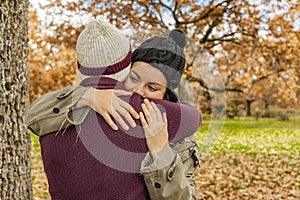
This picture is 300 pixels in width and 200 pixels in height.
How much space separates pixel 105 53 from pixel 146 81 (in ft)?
0.48

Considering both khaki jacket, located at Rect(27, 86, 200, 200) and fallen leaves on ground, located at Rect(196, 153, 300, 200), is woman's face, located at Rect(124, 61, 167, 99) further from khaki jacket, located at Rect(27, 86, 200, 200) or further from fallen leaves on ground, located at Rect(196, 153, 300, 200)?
fallen leaves on ground, located at Rect(196, 153, 300, 200)

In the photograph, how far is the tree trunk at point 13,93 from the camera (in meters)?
3.27

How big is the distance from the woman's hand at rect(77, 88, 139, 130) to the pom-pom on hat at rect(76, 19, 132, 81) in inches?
2.0

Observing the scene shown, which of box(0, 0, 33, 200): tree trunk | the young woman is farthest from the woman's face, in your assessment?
box(0, 0, 33, 200): tree trunk

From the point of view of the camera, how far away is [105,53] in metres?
1.26

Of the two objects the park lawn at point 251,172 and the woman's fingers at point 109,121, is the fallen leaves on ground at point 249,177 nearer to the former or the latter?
the park lawn at point 251,172

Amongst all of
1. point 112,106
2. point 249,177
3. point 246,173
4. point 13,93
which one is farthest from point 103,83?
point 246,173

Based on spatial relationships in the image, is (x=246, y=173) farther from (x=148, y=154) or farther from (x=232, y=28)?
(x=148, y=154)

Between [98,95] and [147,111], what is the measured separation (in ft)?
0.45

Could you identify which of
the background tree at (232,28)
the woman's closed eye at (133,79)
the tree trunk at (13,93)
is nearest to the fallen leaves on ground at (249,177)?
the background tree at (232,28)

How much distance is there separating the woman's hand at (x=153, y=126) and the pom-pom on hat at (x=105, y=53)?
116 millimetres

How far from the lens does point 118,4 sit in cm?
896

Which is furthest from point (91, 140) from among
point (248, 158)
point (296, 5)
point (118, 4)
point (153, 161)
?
point (248, 158)

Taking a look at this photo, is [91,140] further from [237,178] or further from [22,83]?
[237,178]
